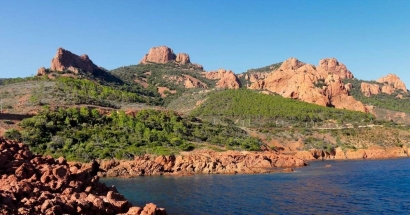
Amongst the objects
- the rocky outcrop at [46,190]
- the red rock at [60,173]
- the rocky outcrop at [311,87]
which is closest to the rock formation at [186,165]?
the rocky outcrop at [46,190]

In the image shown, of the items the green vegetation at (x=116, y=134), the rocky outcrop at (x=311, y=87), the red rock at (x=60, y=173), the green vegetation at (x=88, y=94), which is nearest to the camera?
the red rock at (x=60, y=173)

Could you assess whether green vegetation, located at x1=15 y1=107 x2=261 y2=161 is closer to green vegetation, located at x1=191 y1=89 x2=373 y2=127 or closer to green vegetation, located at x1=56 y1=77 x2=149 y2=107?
green vegetation, located at x1=56 y1=77 x2=149 y2=107

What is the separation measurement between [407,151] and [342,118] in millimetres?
31696

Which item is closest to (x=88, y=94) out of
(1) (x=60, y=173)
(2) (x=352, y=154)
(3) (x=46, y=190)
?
(2) (x=352, y=154)

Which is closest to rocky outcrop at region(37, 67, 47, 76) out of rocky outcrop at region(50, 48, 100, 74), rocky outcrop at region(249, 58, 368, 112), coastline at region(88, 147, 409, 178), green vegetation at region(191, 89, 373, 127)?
rocky outcrop at region(50, 48, 100, 74)

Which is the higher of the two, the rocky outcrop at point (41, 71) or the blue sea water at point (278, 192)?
the rocky outcrop at point (41, 71)

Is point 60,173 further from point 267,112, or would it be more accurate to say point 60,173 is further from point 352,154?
point 267,112

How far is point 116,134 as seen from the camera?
85688 mm

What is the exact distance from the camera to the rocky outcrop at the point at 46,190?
18891mm

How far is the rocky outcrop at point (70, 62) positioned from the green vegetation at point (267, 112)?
67.2 meters

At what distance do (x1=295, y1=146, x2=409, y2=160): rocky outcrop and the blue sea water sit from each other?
3329cm

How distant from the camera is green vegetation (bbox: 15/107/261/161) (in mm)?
73875

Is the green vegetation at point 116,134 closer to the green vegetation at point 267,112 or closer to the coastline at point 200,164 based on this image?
the coastline at point 200,164

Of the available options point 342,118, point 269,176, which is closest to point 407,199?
point 269,176
